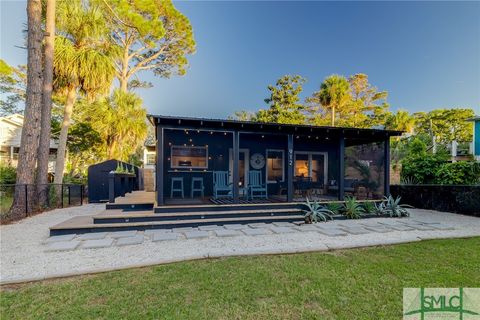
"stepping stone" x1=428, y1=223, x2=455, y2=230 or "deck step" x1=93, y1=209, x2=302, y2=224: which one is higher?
"deck step" x1=93, y1=209, x2=302, y2=224

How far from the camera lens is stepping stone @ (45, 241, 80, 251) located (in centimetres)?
387

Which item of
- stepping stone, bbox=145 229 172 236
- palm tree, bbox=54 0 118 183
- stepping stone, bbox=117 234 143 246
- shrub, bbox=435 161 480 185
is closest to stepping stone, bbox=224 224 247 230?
stepping stone, bbox=145 229 172 236

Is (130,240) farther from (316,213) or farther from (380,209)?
(380,209)

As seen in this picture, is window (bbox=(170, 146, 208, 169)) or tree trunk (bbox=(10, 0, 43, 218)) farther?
window (bbox=(170, 146, 208, 169))

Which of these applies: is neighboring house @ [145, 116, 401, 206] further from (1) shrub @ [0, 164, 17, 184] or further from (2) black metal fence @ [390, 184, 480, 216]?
(1) shrub @ [0, 164, 17, 184]

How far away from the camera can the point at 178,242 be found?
4.30m

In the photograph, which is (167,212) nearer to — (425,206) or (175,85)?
(425,206)

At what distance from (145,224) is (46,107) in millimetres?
6255

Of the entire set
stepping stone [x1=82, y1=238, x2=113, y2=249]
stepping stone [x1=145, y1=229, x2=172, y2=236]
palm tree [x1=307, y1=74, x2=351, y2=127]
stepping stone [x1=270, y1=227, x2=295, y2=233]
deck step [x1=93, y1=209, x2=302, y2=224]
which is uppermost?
palm tree [x1=307, y1=74, x2=351, y2=127]

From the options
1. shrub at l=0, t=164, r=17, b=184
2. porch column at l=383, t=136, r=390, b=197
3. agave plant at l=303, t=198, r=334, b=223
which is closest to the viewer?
agave plant at l=303, t=198, r=334, b=223

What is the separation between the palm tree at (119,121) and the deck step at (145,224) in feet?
25.7

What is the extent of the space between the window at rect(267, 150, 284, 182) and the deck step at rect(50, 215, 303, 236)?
3305 millimetres

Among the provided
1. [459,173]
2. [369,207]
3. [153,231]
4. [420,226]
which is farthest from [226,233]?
[459,173]

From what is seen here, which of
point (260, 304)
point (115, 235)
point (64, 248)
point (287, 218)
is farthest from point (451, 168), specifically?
point (64, 248)
